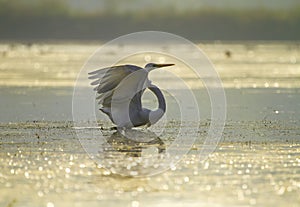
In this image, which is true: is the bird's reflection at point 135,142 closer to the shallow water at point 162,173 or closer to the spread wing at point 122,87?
the shallow water at point 162,173

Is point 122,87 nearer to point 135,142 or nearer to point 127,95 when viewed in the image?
point 127,95

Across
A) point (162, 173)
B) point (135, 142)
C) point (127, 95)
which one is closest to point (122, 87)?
point (127, 95)

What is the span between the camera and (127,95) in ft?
54.1

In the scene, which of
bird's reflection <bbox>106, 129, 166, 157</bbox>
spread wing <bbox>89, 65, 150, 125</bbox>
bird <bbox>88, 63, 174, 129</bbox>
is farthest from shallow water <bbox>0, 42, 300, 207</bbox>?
spread wing <bbox>89, 65, 150, 125</bbox>

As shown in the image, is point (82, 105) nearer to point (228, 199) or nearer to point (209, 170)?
point (209, 170)

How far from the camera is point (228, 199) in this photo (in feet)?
33.4

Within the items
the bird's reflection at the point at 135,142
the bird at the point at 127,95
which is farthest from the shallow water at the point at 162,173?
the bird at the point at 127,95

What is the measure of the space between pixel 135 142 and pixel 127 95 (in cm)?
173

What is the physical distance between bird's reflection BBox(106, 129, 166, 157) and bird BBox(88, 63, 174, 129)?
0.23m

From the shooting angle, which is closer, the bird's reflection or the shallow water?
the shallow water

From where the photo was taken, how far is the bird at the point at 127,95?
53.5 feet

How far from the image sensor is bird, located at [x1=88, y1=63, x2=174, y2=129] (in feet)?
53.5

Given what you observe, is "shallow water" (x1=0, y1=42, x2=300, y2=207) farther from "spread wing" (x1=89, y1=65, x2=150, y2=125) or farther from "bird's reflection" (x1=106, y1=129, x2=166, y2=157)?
"spread wing" (x1=89, y1=65, x2=150, y2=125)

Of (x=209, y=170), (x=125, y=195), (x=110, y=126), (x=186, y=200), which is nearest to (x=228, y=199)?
(x=186, y=200)
